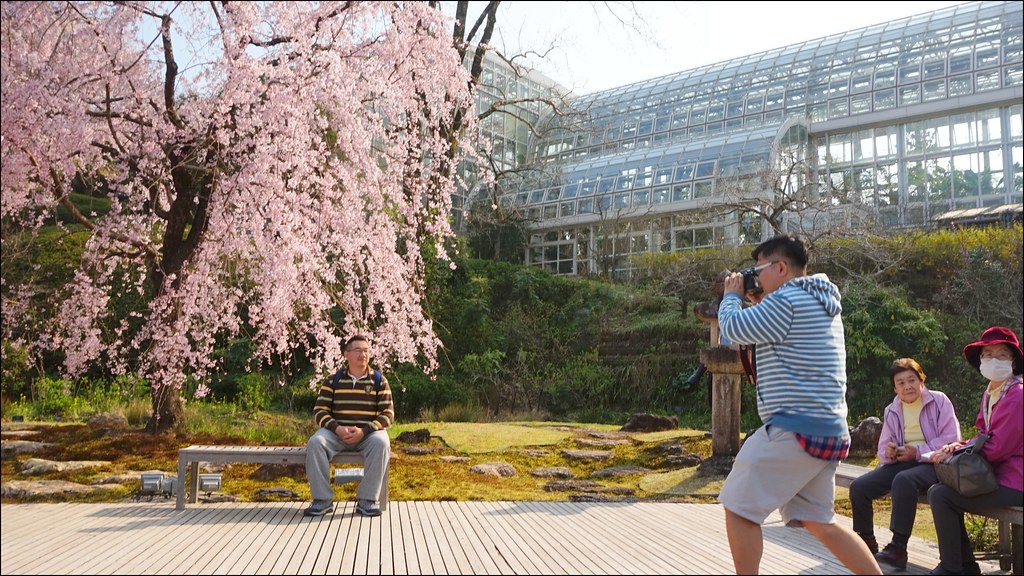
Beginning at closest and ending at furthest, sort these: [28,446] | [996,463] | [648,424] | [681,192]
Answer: [996,463] < [28,446] < [648,424] < [681,192]

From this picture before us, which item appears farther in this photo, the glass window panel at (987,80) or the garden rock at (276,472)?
the glass window panel at (987,80)

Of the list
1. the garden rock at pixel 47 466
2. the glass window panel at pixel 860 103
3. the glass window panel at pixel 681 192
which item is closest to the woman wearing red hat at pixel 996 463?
the garden rock at pixel 47 466

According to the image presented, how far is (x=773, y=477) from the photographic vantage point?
3242mm

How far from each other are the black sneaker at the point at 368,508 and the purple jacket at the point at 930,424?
10.7 feet

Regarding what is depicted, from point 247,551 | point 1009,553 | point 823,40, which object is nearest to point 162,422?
point 247,551

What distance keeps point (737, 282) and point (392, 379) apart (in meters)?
10.7

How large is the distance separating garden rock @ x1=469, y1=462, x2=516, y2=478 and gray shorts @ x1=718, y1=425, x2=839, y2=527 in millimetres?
4729

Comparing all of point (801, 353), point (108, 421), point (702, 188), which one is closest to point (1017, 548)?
point (801, 353)

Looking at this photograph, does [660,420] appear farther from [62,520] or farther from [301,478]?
[62,520]

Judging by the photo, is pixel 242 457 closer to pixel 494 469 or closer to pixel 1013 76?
pixel 494 469

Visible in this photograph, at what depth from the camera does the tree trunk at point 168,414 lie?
8516 mm

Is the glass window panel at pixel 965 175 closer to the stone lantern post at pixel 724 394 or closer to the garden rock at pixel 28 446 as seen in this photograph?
the stone lantern post at pixel 724 394

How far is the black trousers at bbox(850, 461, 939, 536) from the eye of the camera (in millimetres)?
4438

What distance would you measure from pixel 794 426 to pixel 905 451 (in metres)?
1.90
